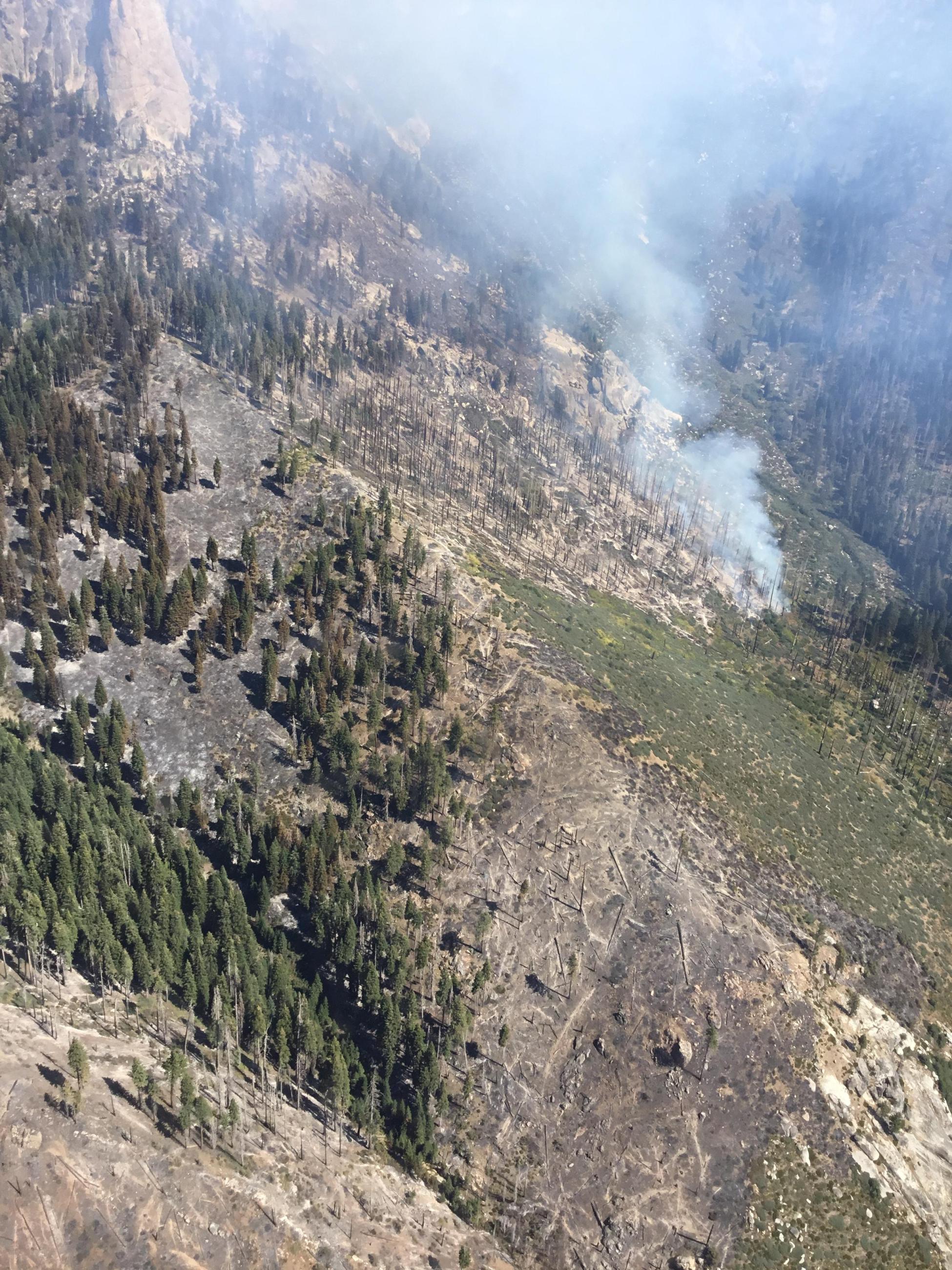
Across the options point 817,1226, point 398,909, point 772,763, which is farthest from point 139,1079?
point 772,763

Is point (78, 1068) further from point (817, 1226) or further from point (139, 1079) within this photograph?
point (817, 1226)

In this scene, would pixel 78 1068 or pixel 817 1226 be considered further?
pixel 817 1226

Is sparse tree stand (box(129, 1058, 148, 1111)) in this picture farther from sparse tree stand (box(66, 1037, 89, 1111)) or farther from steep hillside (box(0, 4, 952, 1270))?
sparse tree stand (box(66, 1037, 89, 1111))

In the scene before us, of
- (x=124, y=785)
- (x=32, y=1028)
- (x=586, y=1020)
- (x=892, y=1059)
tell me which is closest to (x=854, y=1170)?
(x=892, y=1059)

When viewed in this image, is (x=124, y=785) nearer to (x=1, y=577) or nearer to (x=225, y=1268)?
(x=1, y=577)

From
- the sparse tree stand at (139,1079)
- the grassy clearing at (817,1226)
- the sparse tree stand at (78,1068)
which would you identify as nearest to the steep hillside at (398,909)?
the grassy clearing at (817,1226)

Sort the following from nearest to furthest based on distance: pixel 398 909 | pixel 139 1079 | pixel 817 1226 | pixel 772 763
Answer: pixel 139 1079, pixel 817 1226, pixel 398 909, pixel 772 763
